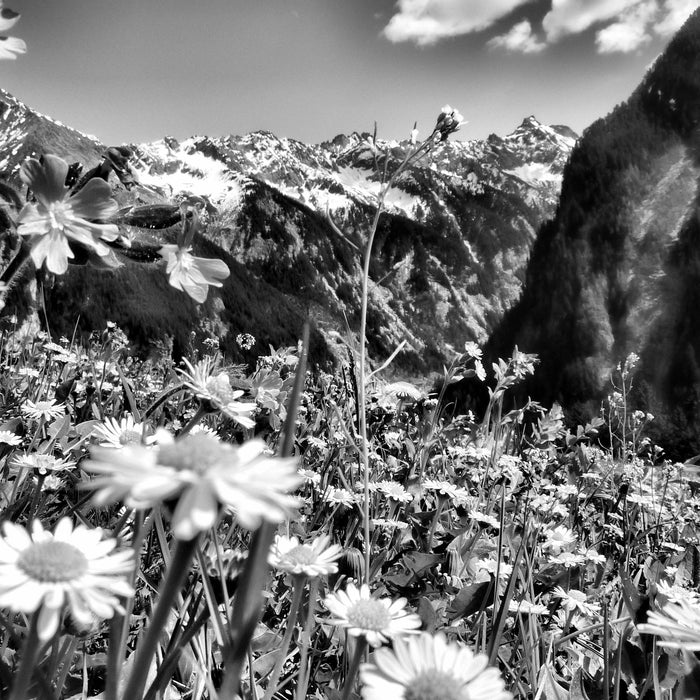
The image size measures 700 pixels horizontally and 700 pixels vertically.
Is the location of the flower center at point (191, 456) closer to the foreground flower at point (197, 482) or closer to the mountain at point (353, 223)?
the foreground flower at point (197, 482)

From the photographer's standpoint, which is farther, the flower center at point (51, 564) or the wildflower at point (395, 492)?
the wildflower at point (395, 492)

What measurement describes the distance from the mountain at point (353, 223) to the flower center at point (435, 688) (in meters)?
65.3

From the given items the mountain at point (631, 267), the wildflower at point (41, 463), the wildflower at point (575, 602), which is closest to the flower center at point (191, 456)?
the wildflower at point (41, 463)

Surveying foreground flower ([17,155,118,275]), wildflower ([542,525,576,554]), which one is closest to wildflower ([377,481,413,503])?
wildflower ([542,525,576,554])

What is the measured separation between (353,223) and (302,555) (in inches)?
5815

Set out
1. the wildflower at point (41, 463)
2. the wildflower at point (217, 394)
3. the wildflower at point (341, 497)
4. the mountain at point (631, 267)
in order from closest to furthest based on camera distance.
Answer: the wildflower at point (217, 394)
the wildflower at point (41, 463)
the wildflower at point (341, 497)
the mountain at point (631, 267)

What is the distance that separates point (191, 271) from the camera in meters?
0.96

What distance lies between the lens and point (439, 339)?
5251 inches

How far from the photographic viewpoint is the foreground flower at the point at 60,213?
82cm

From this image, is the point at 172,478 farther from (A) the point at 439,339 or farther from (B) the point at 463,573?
(A) the point at 439,339

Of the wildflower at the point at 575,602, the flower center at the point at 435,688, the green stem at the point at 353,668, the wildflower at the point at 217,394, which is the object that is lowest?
the wildflower at the point at 575,602

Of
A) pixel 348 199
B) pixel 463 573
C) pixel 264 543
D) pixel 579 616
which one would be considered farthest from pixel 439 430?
pixel 348 199

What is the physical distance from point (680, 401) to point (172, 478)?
2080 cm

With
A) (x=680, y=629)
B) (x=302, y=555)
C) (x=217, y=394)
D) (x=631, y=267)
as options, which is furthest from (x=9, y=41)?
(x=631, y=267)
